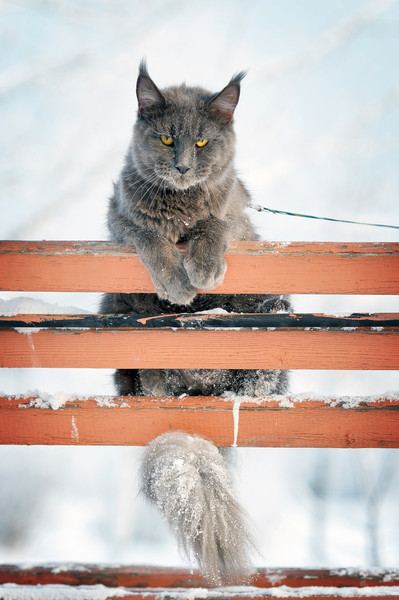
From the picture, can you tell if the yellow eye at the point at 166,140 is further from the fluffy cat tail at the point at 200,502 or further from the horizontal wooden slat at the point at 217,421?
the fluffy cat tail at the point at 200,502

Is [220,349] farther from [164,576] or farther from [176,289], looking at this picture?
[164,576]

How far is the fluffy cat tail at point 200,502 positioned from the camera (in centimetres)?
122

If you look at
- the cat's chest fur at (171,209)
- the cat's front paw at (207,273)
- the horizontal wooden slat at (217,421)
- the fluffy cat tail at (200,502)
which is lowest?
the fluffy cat tail at (200,502)

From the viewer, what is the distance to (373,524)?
267 centimetres

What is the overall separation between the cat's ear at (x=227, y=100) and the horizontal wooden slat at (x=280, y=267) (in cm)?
69

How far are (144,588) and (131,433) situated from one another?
0.54 m

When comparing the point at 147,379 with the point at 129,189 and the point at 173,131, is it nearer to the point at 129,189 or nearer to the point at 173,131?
the point at 129,189

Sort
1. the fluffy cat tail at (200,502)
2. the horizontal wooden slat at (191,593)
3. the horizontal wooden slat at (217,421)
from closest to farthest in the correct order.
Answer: the fluffy cat tail at (200,502) → the horizontal wooden slat at (191,593) → the horizontal wooden slat at (217,421)

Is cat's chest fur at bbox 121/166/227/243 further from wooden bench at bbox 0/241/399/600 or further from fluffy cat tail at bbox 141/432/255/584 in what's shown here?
fluffy cat tail at bbox 141/432/255/584

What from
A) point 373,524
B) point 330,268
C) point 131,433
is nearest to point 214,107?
point 330,268

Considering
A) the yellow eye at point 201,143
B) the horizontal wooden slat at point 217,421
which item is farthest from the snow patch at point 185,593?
the yellow eye at point 201,143

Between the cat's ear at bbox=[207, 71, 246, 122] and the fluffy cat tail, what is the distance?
1.27 metres

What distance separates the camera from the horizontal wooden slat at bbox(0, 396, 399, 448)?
4.73ft

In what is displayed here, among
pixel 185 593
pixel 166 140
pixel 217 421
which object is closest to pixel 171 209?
pixel 166 140
